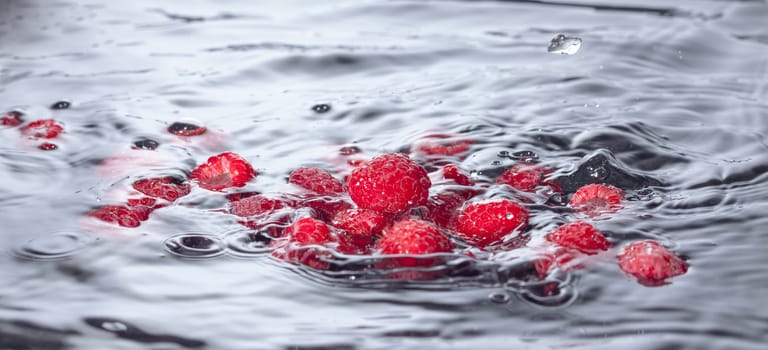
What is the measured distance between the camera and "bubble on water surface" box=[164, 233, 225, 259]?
9.36ft

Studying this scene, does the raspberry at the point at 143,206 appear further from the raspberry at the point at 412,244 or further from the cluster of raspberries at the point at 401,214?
the raspberry at the point at 412,244

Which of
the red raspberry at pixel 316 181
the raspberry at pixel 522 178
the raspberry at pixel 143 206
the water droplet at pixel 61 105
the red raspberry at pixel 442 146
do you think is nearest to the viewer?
the raspberry at pixel 143 206

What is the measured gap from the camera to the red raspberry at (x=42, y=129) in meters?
3.80

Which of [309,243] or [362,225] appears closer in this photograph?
[309,243]

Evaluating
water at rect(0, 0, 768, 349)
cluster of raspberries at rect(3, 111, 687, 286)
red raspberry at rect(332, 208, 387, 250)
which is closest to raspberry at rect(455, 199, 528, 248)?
cluster of raspberries at rect(3, 111, 687, 286)

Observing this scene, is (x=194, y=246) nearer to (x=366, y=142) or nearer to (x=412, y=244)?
(x=412, y=244)

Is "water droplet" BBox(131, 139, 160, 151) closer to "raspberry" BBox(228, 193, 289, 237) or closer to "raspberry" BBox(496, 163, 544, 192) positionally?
"raspberry" BBox(228, 193, 289, 237)

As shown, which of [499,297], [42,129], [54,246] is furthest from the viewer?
[42,129]

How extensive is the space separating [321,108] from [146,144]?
2.85 ft

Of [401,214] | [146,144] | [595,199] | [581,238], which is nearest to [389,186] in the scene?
[401,214]

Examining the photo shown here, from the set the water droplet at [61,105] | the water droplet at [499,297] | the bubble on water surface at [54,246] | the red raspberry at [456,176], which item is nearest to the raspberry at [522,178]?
the red raspberry at [456,176]

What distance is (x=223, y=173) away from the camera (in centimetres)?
331

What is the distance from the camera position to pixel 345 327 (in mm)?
2432

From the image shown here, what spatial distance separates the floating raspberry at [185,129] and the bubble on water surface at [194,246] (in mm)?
1017
